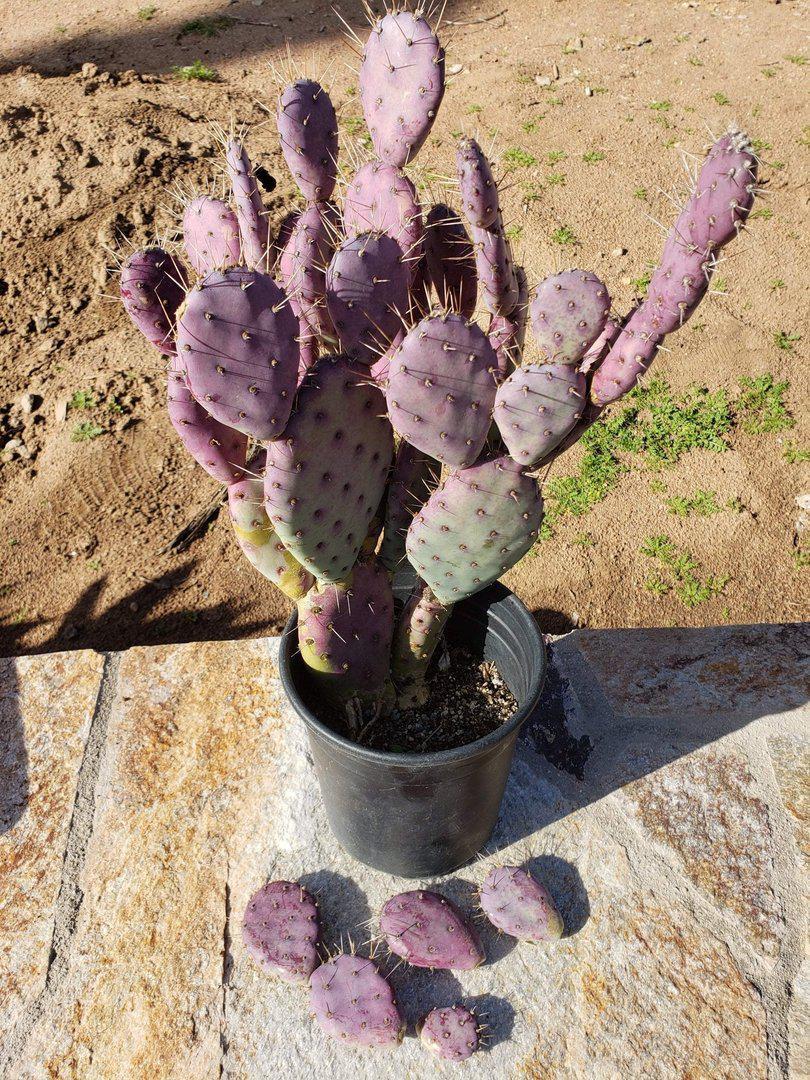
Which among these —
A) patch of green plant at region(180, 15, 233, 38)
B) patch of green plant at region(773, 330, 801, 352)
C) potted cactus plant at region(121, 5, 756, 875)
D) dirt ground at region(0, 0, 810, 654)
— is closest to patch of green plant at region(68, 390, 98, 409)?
dirt ground at region(0, 0, 810, 654)

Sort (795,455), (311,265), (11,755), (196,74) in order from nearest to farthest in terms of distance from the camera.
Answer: (311,265), (11,755), (795,455), (196,74)

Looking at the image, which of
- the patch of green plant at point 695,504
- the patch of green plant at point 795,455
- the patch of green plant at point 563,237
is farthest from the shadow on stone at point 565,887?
the patch of green plant at point 563,237

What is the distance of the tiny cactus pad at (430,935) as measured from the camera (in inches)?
52.1

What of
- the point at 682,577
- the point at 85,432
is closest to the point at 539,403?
the point at 682,577

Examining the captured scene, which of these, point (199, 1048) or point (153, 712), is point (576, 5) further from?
point (199, 1048)

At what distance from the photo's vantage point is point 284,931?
4.47ft

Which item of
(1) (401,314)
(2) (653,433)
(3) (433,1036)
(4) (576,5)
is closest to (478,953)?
(3) (433,1036)

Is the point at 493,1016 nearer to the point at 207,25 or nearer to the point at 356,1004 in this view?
the point at 356,1004

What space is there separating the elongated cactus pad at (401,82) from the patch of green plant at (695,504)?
73.8 inches

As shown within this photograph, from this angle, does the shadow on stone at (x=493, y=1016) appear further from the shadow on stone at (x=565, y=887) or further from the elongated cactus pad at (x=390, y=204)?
the elongated cactus pad at (x=390, y=204)

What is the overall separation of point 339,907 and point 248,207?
1.20 meters

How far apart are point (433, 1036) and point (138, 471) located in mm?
2219

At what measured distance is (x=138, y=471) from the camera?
293cm

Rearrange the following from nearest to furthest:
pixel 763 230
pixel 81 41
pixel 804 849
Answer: pixel 804 849, pixel 763 230, pixel 81 41
